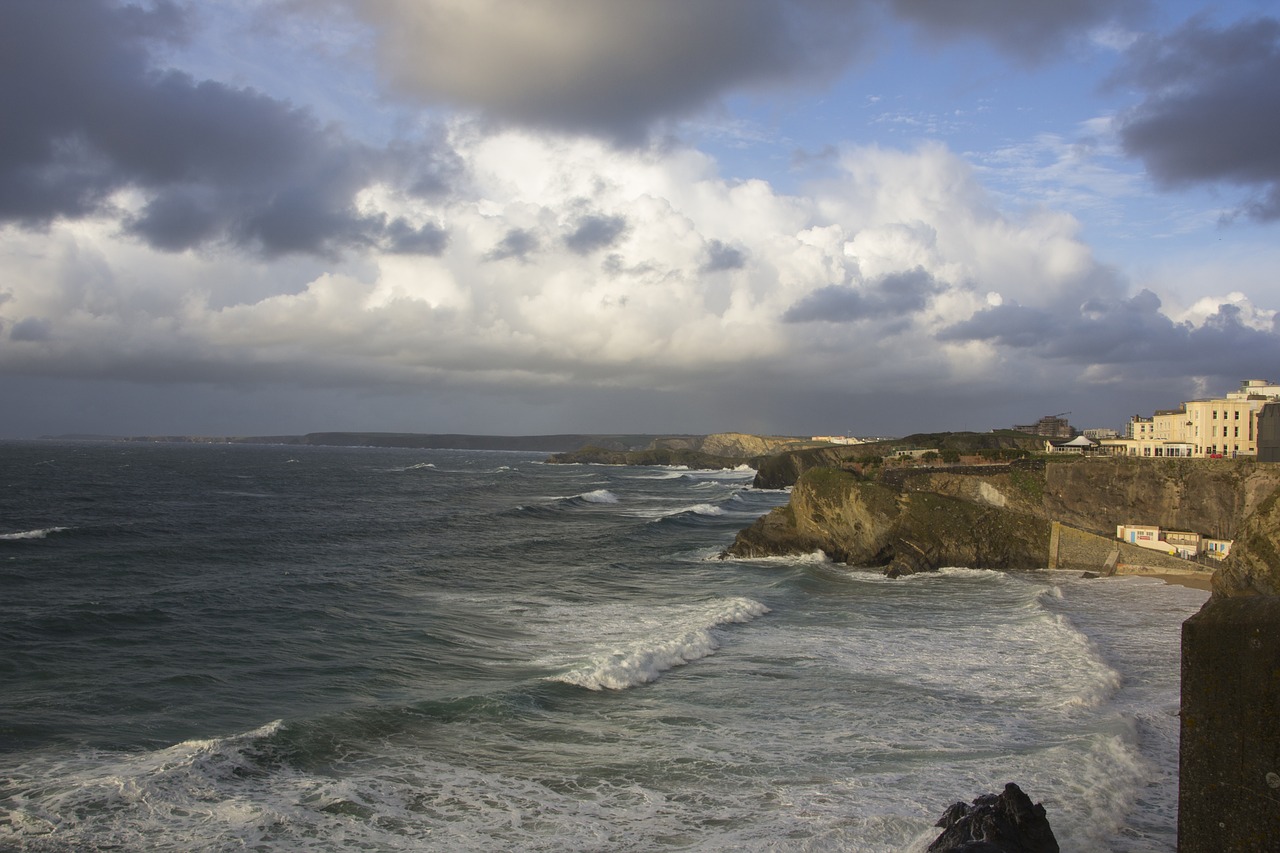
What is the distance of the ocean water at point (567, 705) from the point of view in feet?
38.3

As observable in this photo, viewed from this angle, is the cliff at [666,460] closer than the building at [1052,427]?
No

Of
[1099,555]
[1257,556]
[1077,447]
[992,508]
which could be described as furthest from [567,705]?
[1077,447]

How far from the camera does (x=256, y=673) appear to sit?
1970cm

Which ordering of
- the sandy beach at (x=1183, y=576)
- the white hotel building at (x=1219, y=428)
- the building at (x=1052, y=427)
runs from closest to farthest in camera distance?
the sandy beach at (x=1183, y=576) → the white hotel building at (x=1219, y=428) → the building at (x=1052, y=427)

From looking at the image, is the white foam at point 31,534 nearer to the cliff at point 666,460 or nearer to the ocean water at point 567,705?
the ocean water at point 567,705

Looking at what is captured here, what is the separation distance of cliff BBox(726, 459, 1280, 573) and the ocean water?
3.30 metres

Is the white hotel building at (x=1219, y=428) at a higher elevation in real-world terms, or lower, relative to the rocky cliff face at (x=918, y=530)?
higher

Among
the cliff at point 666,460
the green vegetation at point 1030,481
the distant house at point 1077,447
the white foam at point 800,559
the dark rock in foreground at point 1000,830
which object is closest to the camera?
the dark rock in foreground at point 1000,830

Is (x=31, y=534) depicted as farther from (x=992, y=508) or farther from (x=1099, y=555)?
(x=1099, y=555)

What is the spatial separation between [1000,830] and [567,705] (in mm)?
9454

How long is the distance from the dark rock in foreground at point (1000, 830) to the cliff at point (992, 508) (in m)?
26.1

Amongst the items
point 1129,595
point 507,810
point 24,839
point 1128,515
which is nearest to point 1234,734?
point 507,810

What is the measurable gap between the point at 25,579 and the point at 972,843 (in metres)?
34.5

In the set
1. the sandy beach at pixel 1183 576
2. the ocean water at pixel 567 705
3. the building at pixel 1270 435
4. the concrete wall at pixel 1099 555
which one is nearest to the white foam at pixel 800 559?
the ocean water at pixel 567 705
